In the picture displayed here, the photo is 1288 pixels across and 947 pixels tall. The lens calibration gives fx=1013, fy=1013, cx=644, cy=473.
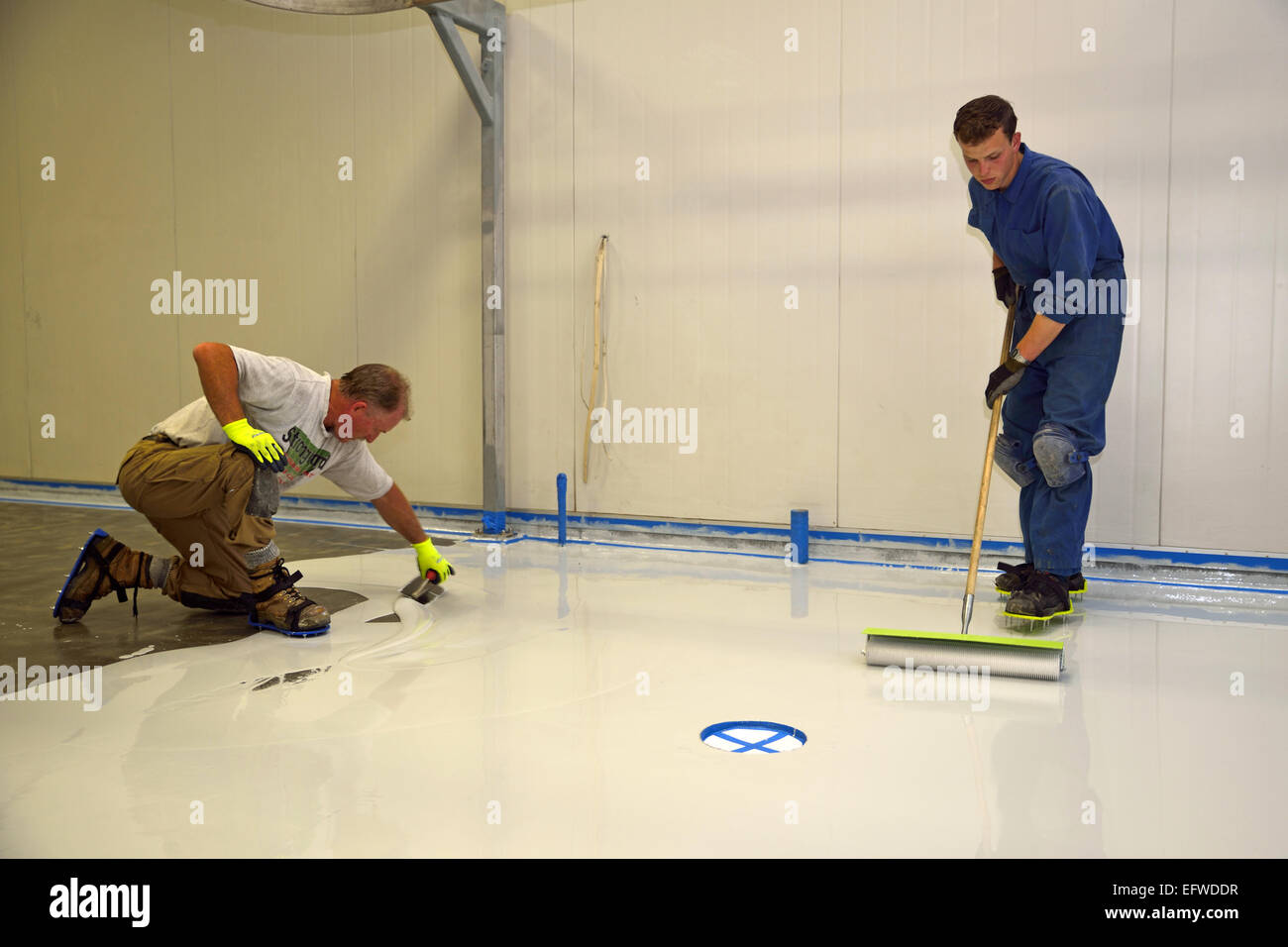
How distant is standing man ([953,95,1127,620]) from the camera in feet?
9.86

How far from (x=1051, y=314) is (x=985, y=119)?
2.00 ft

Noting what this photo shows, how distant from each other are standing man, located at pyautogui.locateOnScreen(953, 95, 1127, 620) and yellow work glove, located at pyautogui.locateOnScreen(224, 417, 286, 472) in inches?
85.5

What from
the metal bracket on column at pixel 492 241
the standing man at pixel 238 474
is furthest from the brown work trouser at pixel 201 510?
the metal bracket on column at pixel 492 241

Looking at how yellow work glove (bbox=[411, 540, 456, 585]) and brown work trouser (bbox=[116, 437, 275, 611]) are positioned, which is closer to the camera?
brown work trouser (bbox=[116, 437, 275, 611])

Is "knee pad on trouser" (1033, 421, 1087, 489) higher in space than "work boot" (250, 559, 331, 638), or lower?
higher

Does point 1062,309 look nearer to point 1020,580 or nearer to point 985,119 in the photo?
point 985,119

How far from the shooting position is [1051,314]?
3.06 m

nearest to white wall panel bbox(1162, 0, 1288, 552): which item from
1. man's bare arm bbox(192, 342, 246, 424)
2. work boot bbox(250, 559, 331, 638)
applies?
work boot bbox(250, 559, 331, 638)

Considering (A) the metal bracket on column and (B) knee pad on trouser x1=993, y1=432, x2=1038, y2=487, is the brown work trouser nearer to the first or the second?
(A) the metal bracket on column

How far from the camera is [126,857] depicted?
1.65 metres

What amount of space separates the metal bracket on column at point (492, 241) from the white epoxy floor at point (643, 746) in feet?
5.82

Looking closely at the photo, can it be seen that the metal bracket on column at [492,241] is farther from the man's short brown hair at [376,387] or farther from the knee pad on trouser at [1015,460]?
the knee pad on trouser at [1015,460]

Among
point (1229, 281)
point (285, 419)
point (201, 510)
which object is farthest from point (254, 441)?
point (1229, 281)

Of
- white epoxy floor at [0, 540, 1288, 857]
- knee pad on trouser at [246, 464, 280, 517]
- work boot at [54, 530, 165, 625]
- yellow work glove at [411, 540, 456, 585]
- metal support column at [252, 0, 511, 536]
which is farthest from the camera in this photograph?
metal support column at [252, 0, 511, 536]
